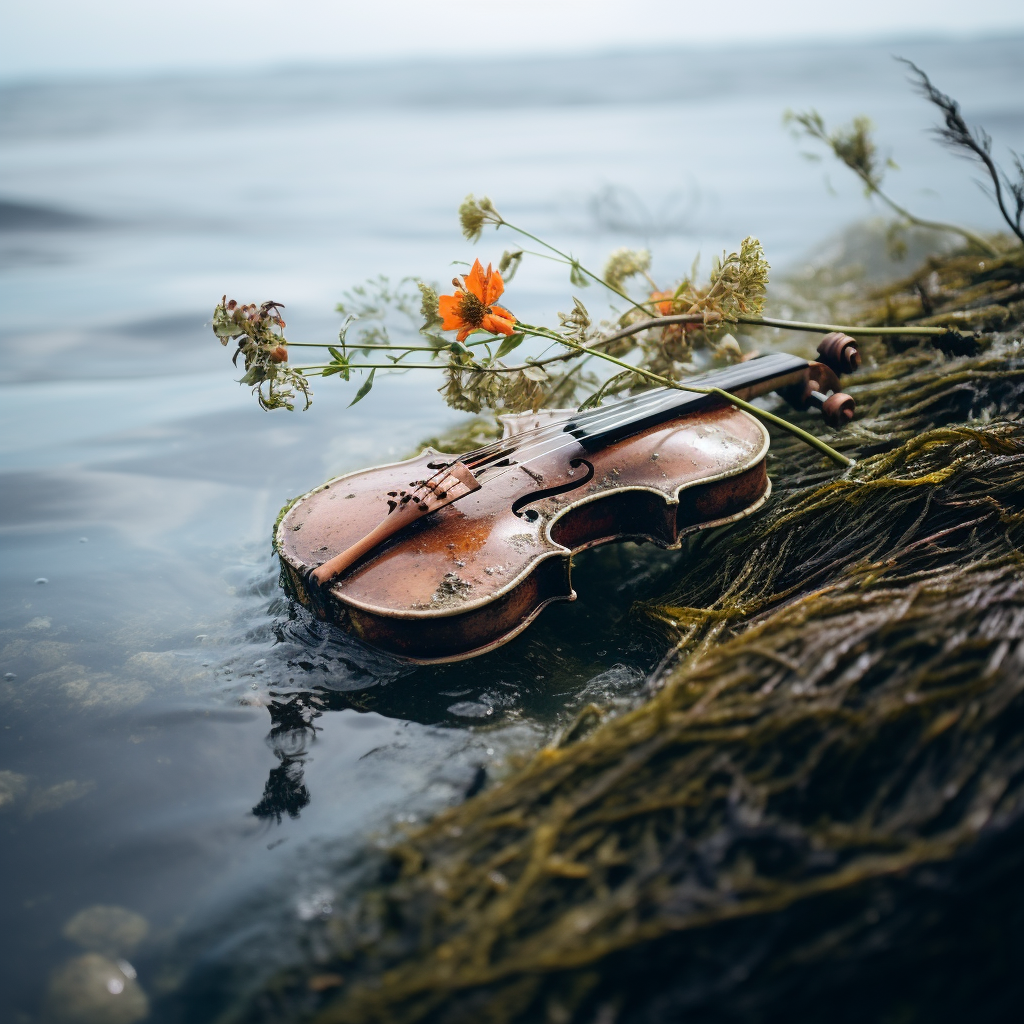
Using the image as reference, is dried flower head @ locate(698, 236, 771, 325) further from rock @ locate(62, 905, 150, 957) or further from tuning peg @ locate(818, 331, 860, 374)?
rock @ locate(62, 905, 150, 957)

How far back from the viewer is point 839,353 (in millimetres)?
2547

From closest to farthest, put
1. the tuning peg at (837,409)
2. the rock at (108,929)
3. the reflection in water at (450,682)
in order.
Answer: the rock at (108,929) < the reflection in water at (450,682) < the tuning peg at (837,409)

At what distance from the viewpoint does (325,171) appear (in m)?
9.42

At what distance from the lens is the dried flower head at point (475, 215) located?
2305 millimetres

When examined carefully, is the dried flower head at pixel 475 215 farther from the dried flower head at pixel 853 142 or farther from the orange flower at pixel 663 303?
the dried flower head at pixel 853 142

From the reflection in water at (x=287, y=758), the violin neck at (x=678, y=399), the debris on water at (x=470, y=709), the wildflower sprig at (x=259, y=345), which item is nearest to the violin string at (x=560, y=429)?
the violin neck at (x=678, y=399)

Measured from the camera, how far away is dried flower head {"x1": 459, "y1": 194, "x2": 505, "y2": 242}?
2.30 meters

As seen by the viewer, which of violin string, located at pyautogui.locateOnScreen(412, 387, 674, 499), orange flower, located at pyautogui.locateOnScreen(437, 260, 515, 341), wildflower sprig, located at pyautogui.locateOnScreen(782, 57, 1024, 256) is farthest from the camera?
wildflower sprig, located at pyautogui.locateOnScreen(782, 57, 1024, 256)

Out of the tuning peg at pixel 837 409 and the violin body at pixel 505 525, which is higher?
the tuning peg at pixel 837 409

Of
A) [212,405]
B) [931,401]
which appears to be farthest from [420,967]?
[212,405]

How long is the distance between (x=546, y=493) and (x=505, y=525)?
170mm

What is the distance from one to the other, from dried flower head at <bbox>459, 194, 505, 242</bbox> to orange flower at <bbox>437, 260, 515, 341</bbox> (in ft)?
1.23

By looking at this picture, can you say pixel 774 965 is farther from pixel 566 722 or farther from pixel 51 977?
pixel 51 977

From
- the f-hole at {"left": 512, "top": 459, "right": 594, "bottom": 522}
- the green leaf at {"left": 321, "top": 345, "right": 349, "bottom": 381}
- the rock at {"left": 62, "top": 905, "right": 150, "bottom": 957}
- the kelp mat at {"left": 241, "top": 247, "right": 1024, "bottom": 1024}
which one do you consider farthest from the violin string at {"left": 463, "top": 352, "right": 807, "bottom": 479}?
the rock at {"left": 62, "top": 905, "right": 150, "bottom": 957}
